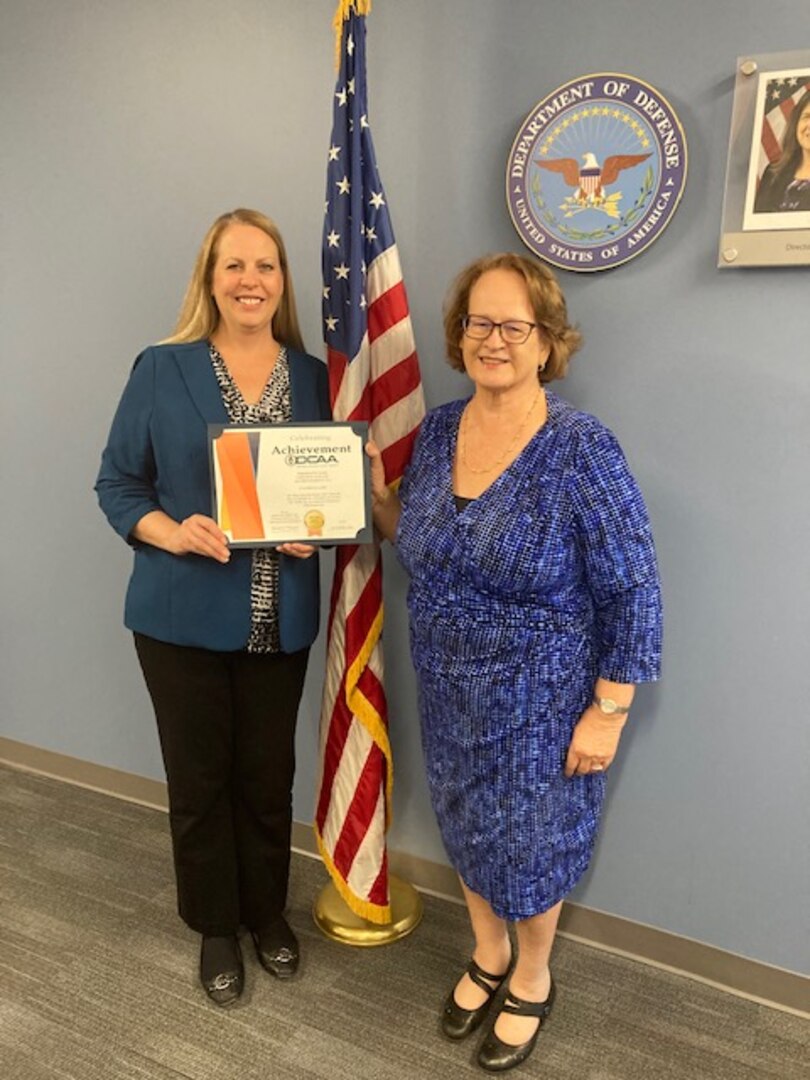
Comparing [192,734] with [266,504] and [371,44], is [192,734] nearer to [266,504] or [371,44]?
[266,504]

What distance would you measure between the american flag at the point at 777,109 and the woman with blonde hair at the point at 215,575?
0.99 m

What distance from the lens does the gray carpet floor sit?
177 centimetres

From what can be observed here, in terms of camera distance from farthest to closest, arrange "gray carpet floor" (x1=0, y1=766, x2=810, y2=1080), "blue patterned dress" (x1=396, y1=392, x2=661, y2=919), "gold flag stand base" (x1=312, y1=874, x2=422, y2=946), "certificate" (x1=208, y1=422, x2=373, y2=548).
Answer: "gold flag stand base" (x1=312, y1=874, x2=422, y2=946), "gray carpet floor" (x1=0, y1=766, x2=810, y2=1080), "certificate" (x1=208, y1=422, x2=373, y2=548), "blue patterned dress" (x1=396, y1=392, x2=661, y2=919)

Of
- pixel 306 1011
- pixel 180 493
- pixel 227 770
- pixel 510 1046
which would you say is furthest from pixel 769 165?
pixel 306 1011

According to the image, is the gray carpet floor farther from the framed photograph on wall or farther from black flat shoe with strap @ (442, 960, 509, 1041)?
the framed photograph on wall

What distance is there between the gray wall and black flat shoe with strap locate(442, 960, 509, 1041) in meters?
0.36

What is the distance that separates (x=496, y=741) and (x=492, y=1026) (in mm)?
697

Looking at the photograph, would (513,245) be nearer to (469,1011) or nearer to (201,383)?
(201,383)

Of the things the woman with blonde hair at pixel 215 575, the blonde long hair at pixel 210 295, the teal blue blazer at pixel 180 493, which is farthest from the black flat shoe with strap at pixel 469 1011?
the blonde long hair at pixel 210 295

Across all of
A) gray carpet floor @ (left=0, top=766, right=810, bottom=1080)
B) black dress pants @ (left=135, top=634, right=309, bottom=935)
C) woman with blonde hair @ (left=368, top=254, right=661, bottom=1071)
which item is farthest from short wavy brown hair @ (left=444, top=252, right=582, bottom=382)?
gray carpet floor @ (left=0, top=766, right=810, bottom=1080)

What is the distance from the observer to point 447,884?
2328 millimetres

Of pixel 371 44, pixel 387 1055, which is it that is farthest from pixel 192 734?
pixel 371 44

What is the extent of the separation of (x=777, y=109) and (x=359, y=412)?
3.32 feet

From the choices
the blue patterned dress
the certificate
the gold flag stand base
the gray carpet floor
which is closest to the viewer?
the blue patterned dress
